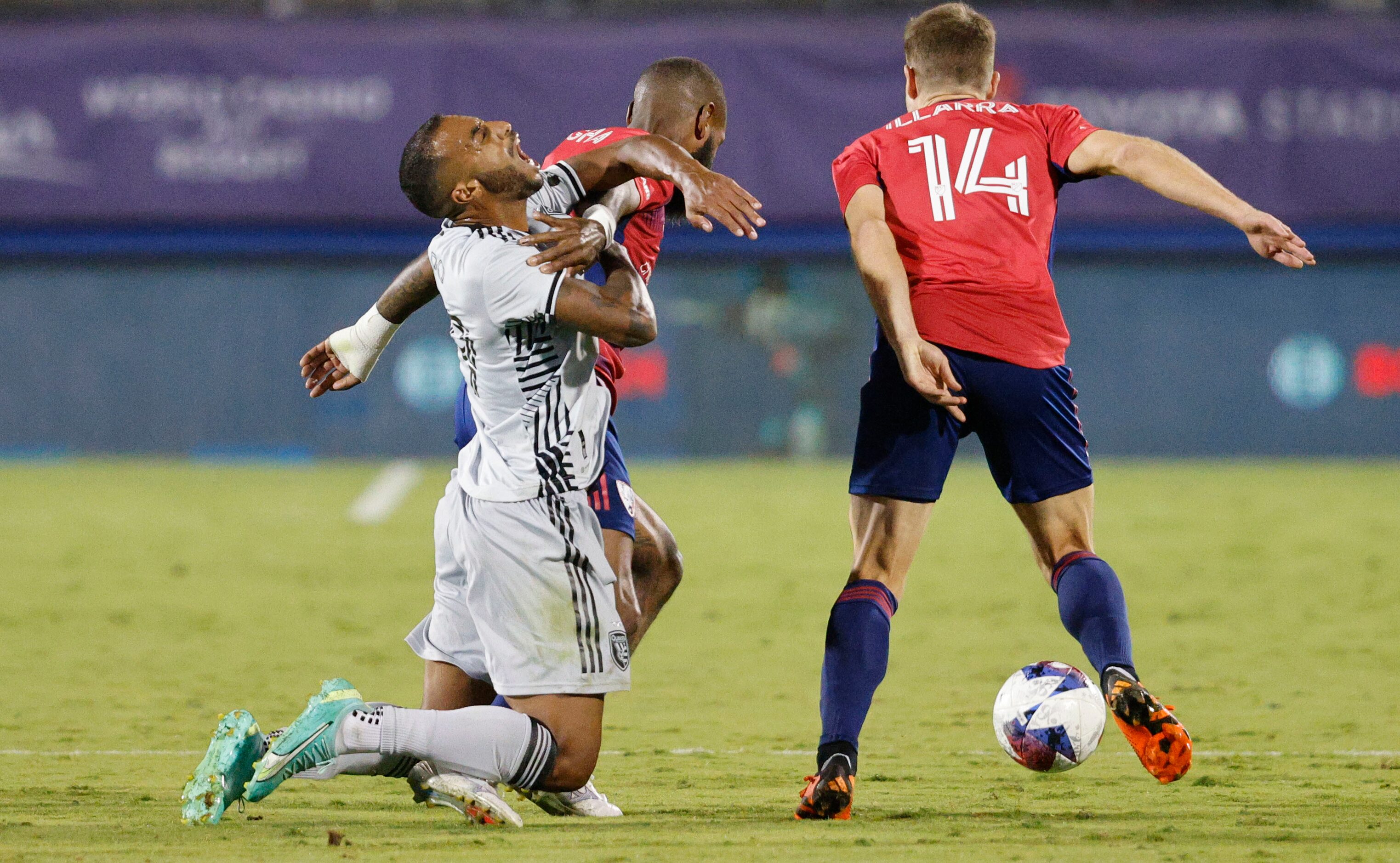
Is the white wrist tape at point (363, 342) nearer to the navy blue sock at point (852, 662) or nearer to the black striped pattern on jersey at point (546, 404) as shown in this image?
the black striped pattern on jersey at point (546, 404)

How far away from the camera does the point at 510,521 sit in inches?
155

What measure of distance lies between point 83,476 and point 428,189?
43.9 ft

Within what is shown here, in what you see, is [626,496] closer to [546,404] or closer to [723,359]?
[546,404]

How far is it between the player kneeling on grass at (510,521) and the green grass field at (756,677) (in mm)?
166

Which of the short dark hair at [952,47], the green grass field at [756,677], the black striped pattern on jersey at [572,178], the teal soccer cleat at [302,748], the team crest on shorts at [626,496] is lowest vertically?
the green grass field at [756,677]

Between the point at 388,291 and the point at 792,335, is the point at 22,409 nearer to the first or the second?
the point at 792,335

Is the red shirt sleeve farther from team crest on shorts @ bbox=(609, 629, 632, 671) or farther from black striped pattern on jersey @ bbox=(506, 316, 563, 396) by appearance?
team crest on shorts @ bbox=(609, 629, 632, 671)

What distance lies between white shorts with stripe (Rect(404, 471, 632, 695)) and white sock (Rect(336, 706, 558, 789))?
0.13 meters

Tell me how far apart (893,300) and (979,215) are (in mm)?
402

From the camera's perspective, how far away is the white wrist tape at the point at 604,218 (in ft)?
13.3

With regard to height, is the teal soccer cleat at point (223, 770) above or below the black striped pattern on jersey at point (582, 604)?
below

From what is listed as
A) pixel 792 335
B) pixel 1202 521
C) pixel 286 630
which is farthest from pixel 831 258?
pixel 286 630

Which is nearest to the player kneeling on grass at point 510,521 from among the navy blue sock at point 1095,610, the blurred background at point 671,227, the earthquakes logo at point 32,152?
the navy blue sock at point 1095,610

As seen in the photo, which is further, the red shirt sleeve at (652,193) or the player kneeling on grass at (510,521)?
the red shirt sleeve at (652,193)
